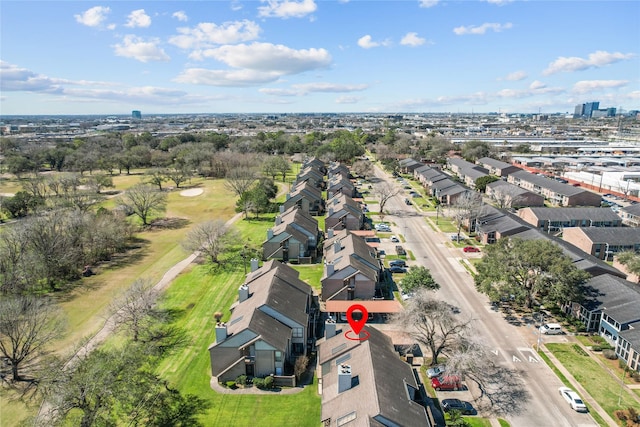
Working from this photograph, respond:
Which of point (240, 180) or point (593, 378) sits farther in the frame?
point (240, 180)

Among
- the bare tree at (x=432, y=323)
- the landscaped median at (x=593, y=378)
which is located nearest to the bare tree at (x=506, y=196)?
the landscaped median at (x=593, y=378)

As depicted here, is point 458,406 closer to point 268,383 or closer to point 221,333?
point 268,383

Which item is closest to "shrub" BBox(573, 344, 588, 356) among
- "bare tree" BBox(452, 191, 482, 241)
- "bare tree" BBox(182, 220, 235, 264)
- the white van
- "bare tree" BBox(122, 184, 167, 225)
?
the white van

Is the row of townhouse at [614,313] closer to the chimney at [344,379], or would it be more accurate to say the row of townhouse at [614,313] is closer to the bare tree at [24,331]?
the chimney at [344,379]

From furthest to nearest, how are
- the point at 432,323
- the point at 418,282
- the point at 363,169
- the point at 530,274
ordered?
the point at 363,169 → the point at 530,274 → the point at 418,282 → the point at 432,323

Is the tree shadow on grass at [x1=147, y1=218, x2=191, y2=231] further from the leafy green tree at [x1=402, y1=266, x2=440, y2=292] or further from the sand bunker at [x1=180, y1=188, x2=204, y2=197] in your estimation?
the leafy green tree at [x1=402, y1=266, x2=440, y2=292]

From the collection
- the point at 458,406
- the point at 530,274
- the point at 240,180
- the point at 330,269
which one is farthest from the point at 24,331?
the point at 240,180

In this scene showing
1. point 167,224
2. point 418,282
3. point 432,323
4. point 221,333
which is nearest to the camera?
point 221,333
